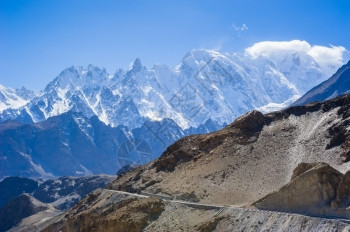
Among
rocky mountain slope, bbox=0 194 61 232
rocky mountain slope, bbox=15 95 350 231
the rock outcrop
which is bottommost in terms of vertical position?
the rock outcrop

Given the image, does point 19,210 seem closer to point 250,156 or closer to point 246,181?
point 250,156

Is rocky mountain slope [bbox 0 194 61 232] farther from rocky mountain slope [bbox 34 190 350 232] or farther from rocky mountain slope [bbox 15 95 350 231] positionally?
rocky mountain slope [bbox 34 190 350 232]

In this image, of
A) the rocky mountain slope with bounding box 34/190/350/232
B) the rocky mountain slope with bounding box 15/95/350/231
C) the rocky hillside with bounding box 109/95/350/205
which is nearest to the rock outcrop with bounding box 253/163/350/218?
the rocky mountain slope with bounding box 15/95/350/231

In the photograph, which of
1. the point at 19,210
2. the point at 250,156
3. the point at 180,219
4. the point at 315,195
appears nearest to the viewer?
the point at 315,195

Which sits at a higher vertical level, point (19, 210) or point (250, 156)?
point (19, 210)

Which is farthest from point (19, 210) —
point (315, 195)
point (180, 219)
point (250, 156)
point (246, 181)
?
point (315, 195)

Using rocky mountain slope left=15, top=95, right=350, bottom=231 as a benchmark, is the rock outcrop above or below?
below

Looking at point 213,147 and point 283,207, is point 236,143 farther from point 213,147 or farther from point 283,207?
point 283,207

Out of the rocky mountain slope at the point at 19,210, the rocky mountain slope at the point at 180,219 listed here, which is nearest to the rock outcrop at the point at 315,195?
the rocky mountain slope at the point at 180,219

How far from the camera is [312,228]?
110 feet

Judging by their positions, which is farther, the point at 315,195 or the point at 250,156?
the point at 250,156

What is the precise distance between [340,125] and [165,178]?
1931 centimetres

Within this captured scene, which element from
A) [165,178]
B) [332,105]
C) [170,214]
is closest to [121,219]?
[170,214]

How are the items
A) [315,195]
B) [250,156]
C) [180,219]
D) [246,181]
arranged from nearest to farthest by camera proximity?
[315,195]
[180,219]
[246,181]
[250,156]
